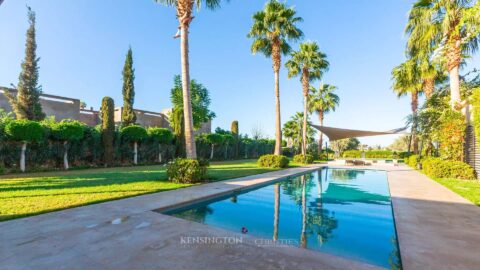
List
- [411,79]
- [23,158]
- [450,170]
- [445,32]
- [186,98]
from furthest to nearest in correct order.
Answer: [411,79], [23,158], [445,32], [450,170], [186,98]

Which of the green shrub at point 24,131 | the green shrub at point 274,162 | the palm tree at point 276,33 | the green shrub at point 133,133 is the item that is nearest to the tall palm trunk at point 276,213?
the green shrub at point 274,162

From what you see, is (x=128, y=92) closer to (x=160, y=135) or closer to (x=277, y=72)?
(x=160, y=135)

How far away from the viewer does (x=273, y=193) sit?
8586 millimetres

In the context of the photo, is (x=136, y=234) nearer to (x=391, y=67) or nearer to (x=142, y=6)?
(x=142, y=6)

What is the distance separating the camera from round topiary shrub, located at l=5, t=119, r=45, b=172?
37.9 feet

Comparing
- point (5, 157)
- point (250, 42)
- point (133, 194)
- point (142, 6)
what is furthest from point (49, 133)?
point (250, 42)

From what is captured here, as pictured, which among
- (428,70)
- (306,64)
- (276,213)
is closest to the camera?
(276,213)

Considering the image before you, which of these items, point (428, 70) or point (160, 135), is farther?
point (160, 135)

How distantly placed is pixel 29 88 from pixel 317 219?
23.6 m

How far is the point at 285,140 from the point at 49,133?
3218 cm

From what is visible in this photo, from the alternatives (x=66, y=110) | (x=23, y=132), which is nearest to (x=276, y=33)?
(x=23, y=132)

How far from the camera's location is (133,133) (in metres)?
17.2

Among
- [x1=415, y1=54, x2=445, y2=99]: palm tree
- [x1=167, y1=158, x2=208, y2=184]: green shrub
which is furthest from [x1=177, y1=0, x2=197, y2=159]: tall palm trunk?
[x1=415, y1=54, x2=445, y2=99]: palm tree

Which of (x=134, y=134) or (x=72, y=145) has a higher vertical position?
(x=134, y=134)
